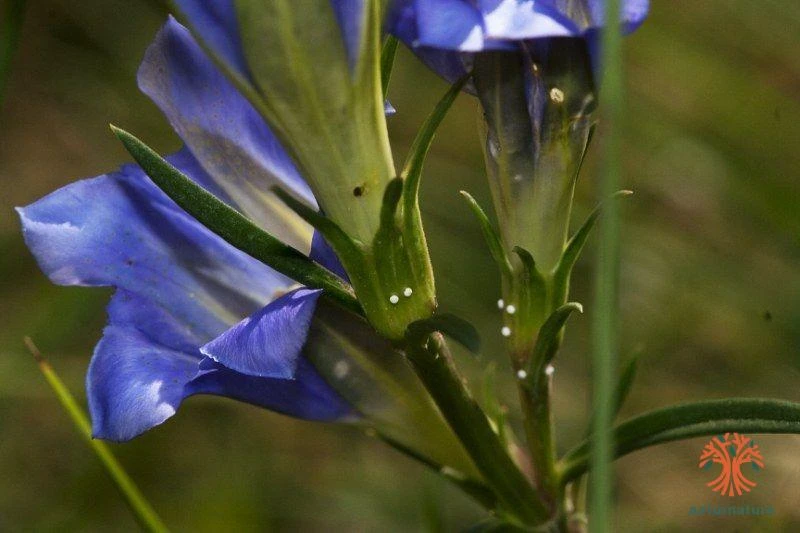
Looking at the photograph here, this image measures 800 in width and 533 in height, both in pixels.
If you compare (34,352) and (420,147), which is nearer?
(420,147)

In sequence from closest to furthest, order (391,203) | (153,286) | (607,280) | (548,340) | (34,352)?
(607,280) < (391,203) < (548,340) < (153,286) < (34,352)

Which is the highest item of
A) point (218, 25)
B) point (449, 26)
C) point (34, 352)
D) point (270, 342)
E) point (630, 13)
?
point (630, 13)

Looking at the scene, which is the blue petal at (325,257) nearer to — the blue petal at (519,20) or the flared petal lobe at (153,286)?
the flared petal lobe at (153,286)

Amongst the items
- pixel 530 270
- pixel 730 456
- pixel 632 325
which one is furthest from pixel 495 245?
pixel 632 325

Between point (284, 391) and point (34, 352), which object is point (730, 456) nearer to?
point (284, 391)

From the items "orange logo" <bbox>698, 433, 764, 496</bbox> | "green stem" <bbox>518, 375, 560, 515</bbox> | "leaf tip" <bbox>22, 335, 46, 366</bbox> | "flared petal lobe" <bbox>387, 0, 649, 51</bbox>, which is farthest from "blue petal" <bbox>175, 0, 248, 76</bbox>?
"orange logo" <bbox>698, 433, 764, 496</bbox>

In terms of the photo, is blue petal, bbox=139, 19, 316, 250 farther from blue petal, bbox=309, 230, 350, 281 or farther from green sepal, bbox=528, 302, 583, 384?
green sepal, bbox=528, 302, 583, 384
